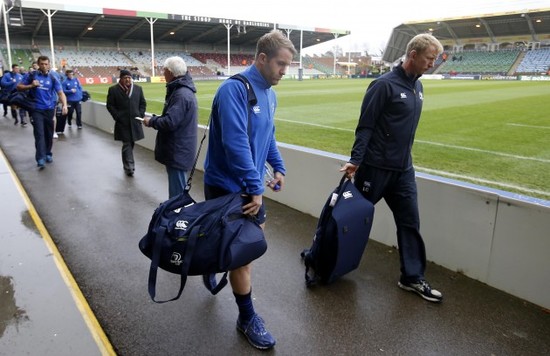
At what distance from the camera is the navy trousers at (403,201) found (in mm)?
3369

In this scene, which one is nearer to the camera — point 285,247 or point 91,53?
point 285,247

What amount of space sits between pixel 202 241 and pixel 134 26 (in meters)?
57.9

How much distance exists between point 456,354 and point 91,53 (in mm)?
62270

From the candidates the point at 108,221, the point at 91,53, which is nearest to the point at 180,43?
the point at 91,53

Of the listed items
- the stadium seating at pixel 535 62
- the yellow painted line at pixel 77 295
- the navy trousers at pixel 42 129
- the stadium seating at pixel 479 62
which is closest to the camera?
the yellow painted line at pixel 77 295

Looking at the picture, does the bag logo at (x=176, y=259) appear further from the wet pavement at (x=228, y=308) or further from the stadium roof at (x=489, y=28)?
the stadium roof at (x=489, y=28)

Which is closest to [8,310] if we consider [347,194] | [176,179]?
[176,179]

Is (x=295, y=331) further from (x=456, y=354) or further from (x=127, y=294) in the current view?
(x=127, y=294)

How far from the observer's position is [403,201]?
340 centimetres

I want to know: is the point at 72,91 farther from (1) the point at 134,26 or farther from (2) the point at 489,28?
(2) the point at 489,28

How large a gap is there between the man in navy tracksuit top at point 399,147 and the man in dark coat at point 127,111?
5177mm

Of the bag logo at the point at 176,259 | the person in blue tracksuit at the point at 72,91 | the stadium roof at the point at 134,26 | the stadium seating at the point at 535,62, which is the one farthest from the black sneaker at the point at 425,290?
the stadium seating at the point at 535,62

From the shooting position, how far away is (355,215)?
336 centimetres

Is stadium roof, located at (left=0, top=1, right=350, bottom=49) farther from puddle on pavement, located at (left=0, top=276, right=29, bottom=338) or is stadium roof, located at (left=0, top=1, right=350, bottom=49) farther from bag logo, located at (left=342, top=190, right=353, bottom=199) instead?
bag logo, located at (left=342, top=190, right=353, bottom=199)
